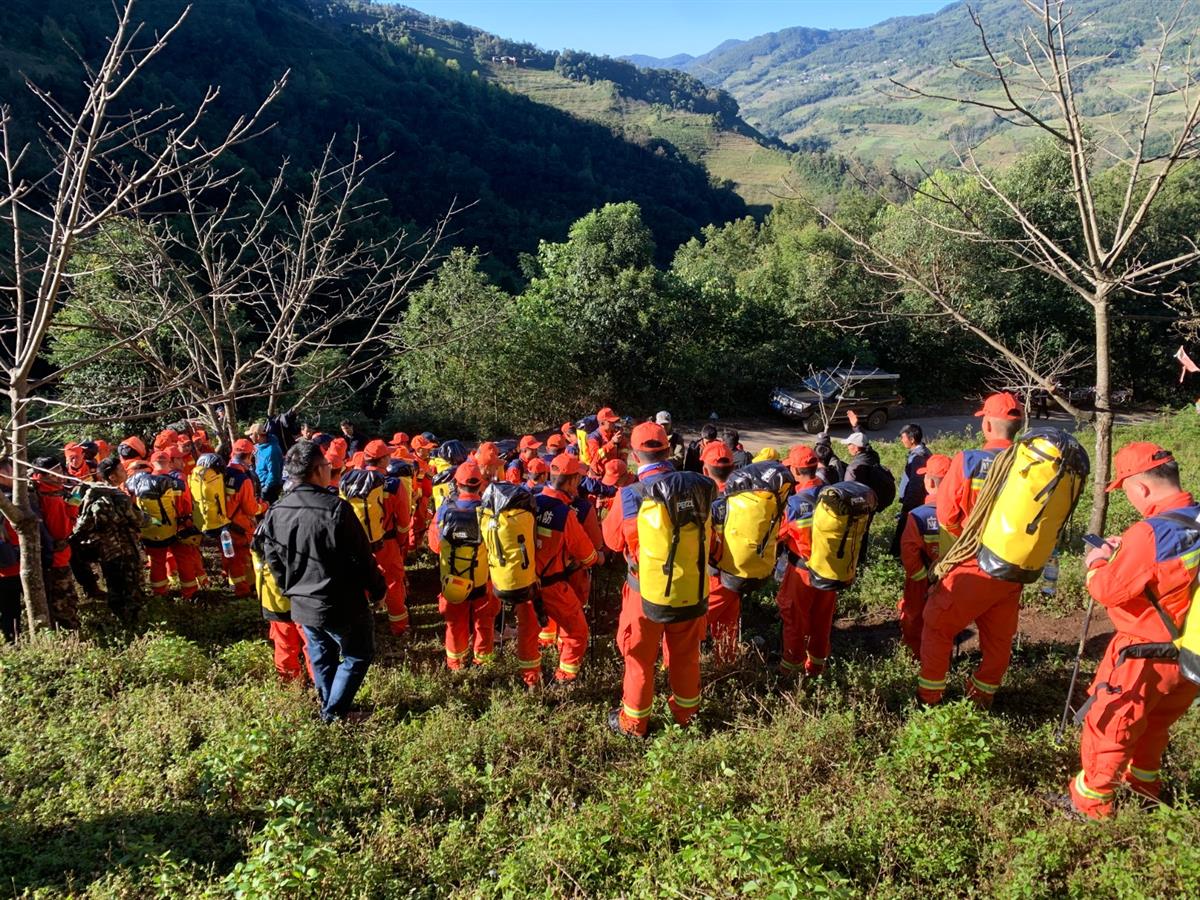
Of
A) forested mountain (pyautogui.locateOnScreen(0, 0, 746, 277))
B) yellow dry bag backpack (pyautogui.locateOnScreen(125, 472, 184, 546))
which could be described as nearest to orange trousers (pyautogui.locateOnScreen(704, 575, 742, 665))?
yellow dry bag backpack (pyautogui.locateOnScreen(125, 472, 184, 546))

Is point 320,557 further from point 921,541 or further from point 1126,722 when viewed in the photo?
point 1126,722

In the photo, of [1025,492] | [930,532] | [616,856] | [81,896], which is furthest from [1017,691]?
[81,896]

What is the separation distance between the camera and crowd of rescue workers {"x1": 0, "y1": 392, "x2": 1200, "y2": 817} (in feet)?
11.5

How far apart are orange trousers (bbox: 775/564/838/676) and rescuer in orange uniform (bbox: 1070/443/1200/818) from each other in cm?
180

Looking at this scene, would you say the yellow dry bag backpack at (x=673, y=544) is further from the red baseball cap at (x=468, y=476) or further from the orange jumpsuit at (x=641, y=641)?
the red baseball cap at (x=468, y=476)

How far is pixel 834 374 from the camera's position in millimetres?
20984

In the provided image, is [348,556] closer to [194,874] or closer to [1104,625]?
[194,874]

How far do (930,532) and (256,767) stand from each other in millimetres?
4709

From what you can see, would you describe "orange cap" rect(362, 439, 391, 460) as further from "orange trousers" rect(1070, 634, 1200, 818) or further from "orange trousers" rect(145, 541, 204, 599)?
"orange trousers" rect(1070, 634, 1200, 818)

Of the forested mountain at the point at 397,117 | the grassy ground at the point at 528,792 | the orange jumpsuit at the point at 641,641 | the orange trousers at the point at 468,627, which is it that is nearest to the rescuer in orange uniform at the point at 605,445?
the orange trousers at the point at 468,627

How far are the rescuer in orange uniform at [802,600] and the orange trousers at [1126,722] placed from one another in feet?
→ 5.89

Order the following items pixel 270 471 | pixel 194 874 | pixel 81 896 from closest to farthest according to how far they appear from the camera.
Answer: pixel 81 896 < pixel 194 874 < pixel 270 471

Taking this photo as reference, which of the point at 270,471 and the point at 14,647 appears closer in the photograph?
the point at 14,647

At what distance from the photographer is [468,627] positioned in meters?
5.52
